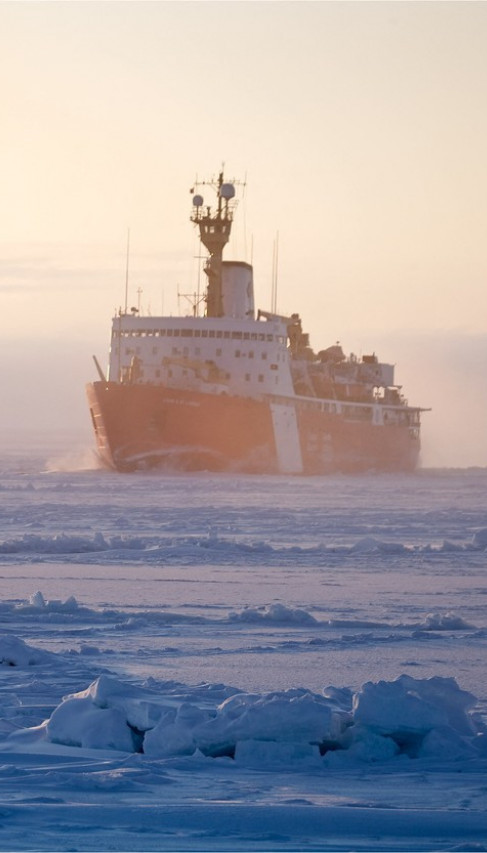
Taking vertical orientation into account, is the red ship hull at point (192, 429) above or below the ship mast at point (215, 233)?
below

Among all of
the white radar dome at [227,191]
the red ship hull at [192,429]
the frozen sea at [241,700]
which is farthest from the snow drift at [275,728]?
the white radar dome at [227,191]

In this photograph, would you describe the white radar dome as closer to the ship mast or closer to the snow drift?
the ship mast

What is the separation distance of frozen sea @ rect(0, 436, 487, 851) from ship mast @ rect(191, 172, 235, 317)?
3825cm

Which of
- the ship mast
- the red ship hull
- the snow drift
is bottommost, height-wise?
the snow drift

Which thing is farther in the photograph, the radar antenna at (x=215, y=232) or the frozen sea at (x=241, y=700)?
the radar antenna at (x=215, y=232)

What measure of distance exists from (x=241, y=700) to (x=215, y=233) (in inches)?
1964

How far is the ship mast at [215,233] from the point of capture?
55156 mm

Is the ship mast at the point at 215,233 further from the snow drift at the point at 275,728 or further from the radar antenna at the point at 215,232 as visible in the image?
the snow drift at the point at 275,728

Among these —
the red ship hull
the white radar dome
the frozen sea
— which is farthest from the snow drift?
the white radar dome

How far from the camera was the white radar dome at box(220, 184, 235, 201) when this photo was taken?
55.1m

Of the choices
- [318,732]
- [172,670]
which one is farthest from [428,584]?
[318,732]

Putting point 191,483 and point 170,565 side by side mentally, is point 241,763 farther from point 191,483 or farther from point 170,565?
point 191,483

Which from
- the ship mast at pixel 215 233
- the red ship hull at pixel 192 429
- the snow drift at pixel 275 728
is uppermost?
the ship mast at pixel 215 233

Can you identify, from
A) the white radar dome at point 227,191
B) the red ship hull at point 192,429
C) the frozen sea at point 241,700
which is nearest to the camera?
the frozen sea at point 241,700
